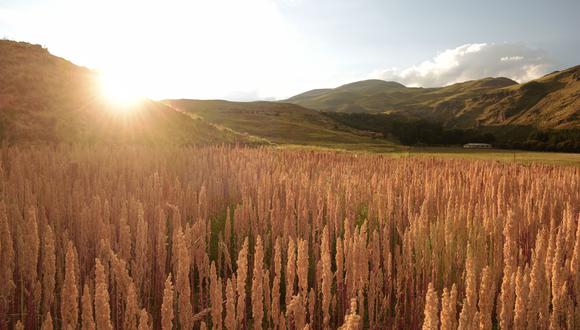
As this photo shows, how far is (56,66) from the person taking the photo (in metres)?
21.6

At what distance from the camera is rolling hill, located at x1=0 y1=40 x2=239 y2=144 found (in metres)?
16.1

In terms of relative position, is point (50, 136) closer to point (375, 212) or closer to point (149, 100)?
point (149, 100)

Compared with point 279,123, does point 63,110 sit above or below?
below

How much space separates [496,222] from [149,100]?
82.1 ft

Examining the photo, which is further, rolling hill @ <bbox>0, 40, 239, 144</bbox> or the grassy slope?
the grassy slope

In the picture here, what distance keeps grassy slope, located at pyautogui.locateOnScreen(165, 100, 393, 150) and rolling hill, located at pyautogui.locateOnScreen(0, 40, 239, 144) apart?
41345 mm

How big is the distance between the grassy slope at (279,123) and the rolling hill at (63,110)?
4135 cm

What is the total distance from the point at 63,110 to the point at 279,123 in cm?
7670

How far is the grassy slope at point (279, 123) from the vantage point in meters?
74.3

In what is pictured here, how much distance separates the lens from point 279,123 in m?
93.9

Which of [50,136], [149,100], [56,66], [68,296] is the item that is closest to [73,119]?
[50,136]

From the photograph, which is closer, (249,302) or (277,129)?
(249,302)

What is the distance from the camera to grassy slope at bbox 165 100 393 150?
244ft

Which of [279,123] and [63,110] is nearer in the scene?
[63,110]
